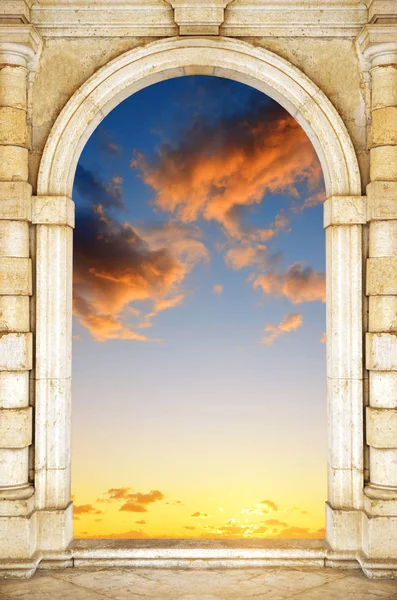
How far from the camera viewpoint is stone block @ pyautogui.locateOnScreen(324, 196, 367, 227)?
622 centimetres

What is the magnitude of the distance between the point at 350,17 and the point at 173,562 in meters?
5.07

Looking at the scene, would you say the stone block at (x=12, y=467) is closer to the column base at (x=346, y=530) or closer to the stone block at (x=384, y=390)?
the column base at (x=346, y=530)

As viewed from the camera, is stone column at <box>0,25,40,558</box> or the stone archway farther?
the stone archway

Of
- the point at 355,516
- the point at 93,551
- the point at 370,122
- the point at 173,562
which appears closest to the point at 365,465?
the point at 355,516

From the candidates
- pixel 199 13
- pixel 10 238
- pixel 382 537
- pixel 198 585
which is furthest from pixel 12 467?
pixel 199 13

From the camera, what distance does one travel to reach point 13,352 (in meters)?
6.11

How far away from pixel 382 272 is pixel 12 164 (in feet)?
11.0

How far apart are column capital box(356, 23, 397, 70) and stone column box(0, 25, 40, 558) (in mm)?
2868

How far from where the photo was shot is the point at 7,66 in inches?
243

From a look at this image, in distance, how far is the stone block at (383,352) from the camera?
19.9ft

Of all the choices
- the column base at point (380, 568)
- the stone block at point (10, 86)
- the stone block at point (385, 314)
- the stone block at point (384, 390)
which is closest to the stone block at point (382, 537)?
the column base at point (380, 568)

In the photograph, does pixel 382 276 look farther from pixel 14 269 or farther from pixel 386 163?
pixel 14 269

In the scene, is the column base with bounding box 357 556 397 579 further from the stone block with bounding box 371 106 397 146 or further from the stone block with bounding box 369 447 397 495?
the stone block with bounding box 371 106 397 146

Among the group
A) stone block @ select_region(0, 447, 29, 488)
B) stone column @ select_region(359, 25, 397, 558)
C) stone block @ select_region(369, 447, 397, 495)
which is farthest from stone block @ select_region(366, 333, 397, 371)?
stone block @ select_region(0, 447, 29, 488)
